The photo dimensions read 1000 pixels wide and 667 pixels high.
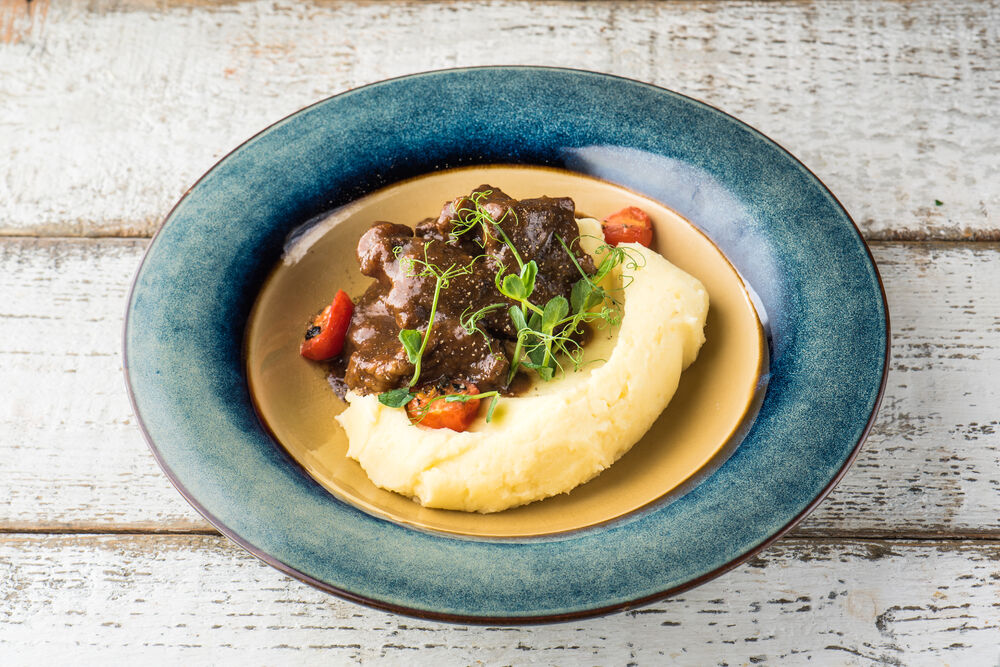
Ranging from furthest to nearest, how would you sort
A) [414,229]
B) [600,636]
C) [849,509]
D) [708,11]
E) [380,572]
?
[708,11] < [414,229] < [849,509] < [600,636] < [380,572]

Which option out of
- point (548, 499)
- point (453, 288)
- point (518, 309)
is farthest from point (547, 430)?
point (453, 288)

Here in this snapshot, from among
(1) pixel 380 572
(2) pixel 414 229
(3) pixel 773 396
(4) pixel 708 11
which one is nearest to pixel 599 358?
(3) pixel 773 396

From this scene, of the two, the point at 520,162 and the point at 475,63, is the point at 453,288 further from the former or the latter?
A: the point at 475,63

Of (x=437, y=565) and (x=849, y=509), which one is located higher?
(x=849, y=509)

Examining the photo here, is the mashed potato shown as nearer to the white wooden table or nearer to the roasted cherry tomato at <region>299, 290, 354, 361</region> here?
the roasted cherry tomato at <region>299, 290, 354, 361</region>

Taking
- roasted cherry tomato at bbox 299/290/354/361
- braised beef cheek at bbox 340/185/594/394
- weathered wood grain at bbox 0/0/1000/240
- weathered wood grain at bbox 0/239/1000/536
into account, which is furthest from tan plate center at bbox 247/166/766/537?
weathered wood grain at bbox 0/0/1000/240

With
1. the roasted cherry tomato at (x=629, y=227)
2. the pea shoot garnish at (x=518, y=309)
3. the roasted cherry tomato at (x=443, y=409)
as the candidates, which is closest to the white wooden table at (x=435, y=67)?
the roasted cherry tomato at (x=443, y=409)

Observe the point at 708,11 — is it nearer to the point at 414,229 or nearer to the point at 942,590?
the point at 414,229
